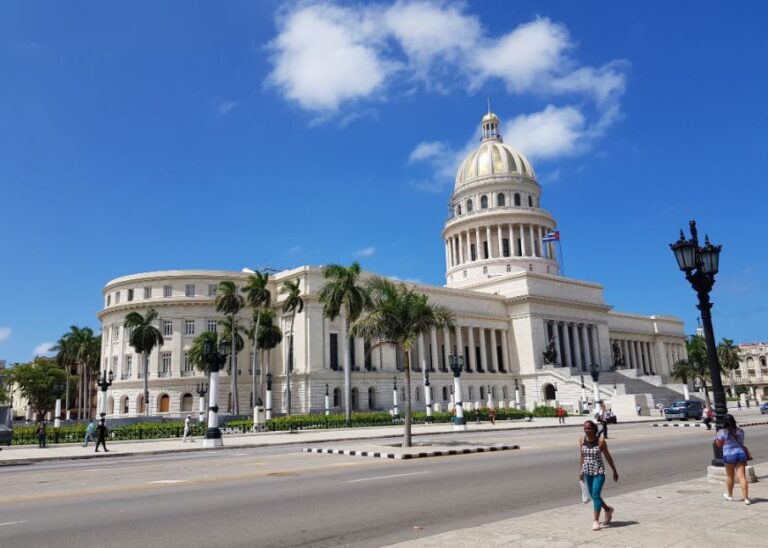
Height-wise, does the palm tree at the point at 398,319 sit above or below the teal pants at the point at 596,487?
above

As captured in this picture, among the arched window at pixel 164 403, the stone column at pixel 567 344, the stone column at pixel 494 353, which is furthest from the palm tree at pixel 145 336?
the stone column at pixel 567 344

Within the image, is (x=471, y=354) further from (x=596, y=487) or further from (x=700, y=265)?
(x=596, y=487)

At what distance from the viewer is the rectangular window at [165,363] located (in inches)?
2771

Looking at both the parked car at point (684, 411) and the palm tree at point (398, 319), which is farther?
the parked car at point (684, 411)

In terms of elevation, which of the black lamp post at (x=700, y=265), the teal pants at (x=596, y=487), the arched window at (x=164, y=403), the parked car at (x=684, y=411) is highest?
the black lamp post at (x=700, y=265)

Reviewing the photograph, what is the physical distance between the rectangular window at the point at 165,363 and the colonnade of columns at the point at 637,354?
69612 mm

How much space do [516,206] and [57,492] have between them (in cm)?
9301

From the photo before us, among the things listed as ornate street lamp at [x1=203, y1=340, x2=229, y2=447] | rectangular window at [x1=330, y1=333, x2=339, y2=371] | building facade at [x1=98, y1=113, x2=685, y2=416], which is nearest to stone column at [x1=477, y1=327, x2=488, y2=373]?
building facade at [x1=98, y1=113, x2=685, y2=416]

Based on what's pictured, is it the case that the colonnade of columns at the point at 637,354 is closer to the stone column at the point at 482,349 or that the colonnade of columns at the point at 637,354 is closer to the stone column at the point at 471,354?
the stone column at the point at 482,349

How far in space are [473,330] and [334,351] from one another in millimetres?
23625

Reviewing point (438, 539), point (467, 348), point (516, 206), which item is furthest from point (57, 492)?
point (516, 206)

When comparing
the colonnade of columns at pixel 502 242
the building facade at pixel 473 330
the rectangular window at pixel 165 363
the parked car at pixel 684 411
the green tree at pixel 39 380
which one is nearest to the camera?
the parked car at pixel 684 411

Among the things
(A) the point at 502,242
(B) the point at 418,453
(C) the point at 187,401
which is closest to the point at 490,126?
(A) the point at 502,242

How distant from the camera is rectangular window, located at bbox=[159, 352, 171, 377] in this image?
70375 millimetres
